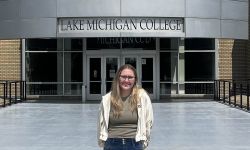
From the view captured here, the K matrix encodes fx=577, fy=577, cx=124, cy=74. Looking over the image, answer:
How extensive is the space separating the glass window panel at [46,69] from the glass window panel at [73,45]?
0.58m

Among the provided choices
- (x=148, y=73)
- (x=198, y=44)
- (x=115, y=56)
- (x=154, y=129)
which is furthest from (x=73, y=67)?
(x=154, y=129)

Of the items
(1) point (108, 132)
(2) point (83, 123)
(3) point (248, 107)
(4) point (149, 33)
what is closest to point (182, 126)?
(2) point (83, 123)

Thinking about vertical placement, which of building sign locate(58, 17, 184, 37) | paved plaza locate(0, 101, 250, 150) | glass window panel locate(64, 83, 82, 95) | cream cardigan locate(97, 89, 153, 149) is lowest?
paved plaza locate(0, 101, 250, 150)

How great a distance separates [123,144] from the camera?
5.30 m

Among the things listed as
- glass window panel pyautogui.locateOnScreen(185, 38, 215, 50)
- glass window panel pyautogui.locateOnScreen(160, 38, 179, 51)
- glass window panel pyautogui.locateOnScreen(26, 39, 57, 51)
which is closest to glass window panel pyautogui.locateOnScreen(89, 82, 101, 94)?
glass window panel pyautogui.locateOnScreen(26, 39, 57, 51)

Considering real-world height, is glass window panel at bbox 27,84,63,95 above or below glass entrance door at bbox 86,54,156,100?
below

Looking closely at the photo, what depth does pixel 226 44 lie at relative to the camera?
30.2 meters

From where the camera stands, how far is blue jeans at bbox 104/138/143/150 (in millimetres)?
5305

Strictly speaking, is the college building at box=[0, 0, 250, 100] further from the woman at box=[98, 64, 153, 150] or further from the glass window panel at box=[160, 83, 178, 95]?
the woman at box=[98, 64, 153, 150]

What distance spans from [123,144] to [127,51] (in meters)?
23.6

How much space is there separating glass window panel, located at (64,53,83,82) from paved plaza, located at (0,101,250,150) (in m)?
6.85

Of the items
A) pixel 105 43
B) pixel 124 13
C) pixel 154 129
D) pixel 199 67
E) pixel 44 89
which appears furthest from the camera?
pixel 199 67

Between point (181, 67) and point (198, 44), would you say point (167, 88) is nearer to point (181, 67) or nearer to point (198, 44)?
point (181, 67)

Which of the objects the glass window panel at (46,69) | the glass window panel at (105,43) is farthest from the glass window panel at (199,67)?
the glass window panel at (46,69)
